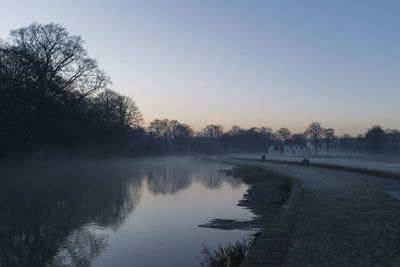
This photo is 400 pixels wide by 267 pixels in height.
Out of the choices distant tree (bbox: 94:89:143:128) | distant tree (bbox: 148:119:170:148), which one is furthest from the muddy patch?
distant tree (bbox: 148:119:170:148)

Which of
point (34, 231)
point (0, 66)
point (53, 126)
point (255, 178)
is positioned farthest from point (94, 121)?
point (34, 231)

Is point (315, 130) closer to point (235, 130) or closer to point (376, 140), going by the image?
point (376, 140)

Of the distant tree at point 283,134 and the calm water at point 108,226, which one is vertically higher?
the distant tree at point 283,134

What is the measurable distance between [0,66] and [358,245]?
2895cm

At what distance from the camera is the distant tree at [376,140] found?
11331cm

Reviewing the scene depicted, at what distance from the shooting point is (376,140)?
11331 centimetres

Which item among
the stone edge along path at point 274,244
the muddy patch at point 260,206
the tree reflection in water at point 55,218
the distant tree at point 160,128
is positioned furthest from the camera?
the distant tree at point 160,128

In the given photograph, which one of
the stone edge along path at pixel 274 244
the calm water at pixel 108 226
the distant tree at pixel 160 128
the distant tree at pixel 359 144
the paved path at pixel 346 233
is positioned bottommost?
the calm water at pixel 108 226

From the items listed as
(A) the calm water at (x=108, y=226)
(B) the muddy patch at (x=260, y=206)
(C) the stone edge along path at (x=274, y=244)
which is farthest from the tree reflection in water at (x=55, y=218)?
(C) the stone edge along path at (x=274, y=244)

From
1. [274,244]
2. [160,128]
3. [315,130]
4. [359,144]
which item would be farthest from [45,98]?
[359,144]

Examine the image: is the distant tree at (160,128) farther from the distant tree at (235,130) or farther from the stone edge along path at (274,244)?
the stone edge along path at (274,244)

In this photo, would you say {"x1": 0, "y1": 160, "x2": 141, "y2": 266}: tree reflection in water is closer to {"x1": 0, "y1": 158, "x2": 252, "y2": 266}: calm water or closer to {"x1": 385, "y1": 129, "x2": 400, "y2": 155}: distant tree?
{"x1": 0, "y1": 158, "x2": 252, "y2": 266}: calm water

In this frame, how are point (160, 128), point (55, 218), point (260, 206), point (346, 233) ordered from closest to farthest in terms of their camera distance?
point (346, 233), point (55, 218), point (260, 206), point (160, 128)

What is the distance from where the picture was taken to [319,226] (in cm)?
738
